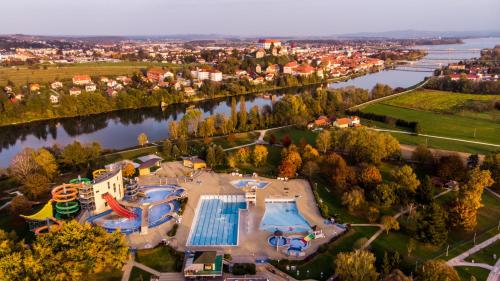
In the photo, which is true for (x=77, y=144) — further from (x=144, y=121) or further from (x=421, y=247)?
(x=421, y=247)

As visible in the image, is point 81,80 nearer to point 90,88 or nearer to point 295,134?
point 90,88

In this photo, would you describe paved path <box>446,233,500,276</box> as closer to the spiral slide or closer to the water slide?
the water slide

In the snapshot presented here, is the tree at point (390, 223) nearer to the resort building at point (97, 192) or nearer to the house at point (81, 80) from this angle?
the resort building at point (97, 192)

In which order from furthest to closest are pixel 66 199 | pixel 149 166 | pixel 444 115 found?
pixel 444 115, pixel 149 166, pixel 66 199

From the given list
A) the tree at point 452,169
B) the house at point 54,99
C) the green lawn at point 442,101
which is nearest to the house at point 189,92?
the house at point 54,99

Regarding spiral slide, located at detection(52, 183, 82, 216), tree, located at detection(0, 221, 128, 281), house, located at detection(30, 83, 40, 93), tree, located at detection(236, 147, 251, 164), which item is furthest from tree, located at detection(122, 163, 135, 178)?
house, located at detection(30, 83, 40, 93)

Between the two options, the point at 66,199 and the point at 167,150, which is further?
the point at 167,150

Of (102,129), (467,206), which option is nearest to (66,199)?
(467,206)

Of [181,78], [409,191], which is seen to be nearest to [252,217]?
[409,191]
